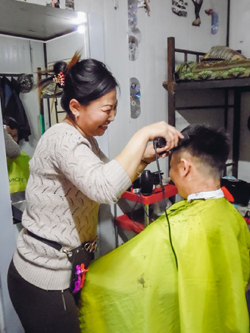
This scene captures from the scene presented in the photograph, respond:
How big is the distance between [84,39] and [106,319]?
1.38 metres

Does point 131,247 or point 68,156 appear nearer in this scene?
point 68,156

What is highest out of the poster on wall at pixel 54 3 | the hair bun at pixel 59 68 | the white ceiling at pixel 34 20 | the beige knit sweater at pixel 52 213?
the poster on wall at pixel 54 3

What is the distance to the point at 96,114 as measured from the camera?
3.08 feet

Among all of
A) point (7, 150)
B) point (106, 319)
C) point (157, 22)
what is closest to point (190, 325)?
point (106, 319)

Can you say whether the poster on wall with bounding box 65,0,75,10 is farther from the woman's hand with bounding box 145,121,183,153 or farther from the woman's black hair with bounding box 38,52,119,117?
the woman's hand with bounding box 145,121,183,153

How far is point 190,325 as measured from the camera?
0.91 metres

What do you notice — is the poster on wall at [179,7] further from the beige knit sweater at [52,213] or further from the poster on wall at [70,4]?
the beige knit sweater at [52,213]

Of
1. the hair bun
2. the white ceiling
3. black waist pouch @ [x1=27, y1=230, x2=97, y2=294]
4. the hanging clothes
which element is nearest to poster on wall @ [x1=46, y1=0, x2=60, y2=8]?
the white ceiling

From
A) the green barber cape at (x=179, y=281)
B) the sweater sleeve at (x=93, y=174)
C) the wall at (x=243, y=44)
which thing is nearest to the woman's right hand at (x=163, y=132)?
the sweater sleeve at (x=93, y=174)

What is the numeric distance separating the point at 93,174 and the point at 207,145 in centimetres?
52

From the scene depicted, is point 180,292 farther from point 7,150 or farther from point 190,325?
point 7,150

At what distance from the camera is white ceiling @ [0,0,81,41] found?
1.37m

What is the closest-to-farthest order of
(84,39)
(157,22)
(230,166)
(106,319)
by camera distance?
1. (106,319)
2. (84,39)
3. (157,22)
4. (230,166)

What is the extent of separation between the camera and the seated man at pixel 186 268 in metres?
0.95
